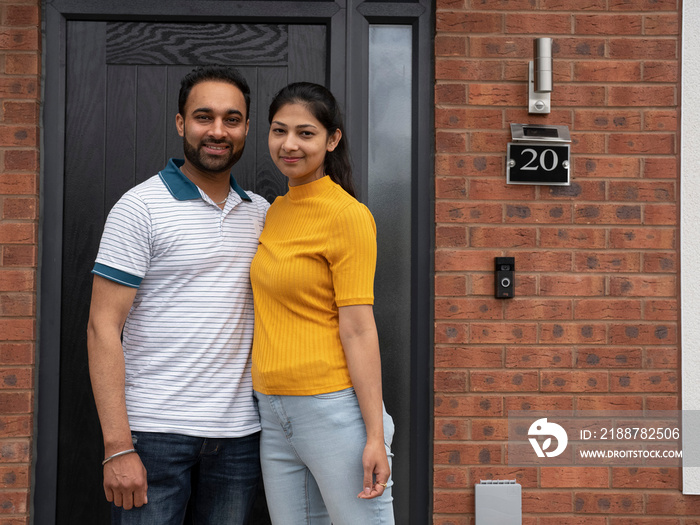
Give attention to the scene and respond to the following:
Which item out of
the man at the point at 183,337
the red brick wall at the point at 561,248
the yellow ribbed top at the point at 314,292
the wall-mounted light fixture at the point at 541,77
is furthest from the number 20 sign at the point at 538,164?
the man at the point at 183,337

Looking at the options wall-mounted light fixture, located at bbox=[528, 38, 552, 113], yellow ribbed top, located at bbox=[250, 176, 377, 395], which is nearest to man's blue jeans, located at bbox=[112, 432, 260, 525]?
yellow ribbed top, located at bbox=[250, 176, 377, 395]

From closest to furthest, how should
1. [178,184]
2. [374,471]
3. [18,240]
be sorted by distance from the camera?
[374,471], [178,184], [18,240]

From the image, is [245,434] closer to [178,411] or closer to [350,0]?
[178,411]

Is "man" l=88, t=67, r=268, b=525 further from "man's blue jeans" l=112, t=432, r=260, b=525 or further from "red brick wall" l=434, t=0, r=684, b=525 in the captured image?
"red brick wall" l=434, t=0, r=684, b=525

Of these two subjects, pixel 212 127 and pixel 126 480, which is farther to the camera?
pixel 212 127

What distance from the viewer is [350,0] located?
2568 millimetres

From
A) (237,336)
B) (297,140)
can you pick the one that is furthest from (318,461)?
(297,140)

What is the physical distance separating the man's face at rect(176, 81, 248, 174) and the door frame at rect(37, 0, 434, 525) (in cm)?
70

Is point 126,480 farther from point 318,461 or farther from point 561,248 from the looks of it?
point 561,248

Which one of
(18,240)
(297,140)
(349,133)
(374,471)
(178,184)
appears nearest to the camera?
(374,471)

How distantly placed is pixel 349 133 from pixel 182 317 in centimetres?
112

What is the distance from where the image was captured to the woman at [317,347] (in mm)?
1737

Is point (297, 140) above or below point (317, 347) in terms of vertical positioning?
above

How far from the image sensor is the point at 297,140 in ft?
6.03
